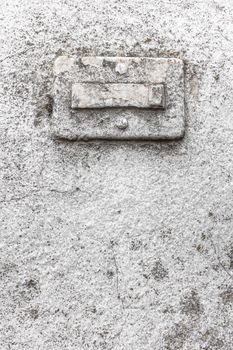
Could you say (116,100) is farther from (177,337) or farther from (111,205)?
(177,337)

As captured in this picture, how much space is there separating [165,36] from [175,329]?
0.76 m

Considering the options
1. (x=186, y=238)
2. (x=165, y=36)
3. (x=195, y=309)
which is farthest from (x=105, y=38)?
(x=195, y=309)

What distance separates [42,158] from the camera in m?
1.24

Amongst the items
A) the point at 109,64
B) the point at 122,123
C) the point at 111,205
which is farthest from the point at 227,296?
Answer: the point at 109,64

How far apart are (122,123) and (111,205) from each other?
209mm

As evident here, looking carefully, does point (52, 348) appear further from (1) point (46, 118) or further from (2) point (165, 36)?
(2) point (165, 36)

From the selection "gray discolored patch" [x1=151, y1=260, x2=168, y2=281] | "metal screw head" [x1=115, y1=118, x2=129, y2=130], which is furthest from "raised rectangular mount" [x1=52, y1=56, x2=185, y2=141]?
"gray discolored patch" [x1=151, y1=260, x2=168, y2=281]

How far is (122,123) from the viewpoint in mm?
1231

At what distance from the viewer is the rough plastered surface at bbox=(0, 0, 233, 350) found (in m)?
1.19

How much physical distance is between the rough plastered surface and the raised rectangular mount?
0.11ft

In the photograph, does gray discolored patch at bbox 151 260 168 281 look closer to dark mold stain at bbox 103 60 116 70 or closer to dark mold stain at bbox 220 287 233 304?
dark mold stain at bbox 220 287 233 304

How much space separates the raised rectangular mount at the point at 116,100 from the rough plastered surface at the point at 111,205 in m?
0.03

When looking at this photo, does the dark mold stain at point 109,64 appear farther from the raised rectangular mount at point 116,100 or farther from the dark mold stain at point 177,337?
the dark mold stain at point 177,337

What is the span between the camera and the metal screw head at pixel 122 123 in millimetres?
1230
